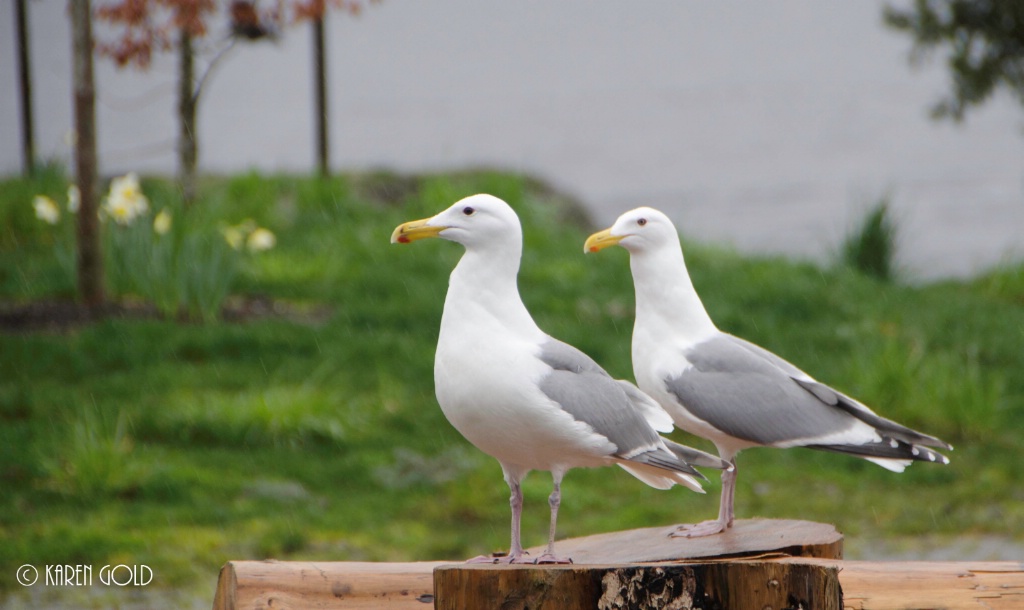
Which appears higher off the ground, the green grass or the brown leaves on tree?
the brown leaves on tree

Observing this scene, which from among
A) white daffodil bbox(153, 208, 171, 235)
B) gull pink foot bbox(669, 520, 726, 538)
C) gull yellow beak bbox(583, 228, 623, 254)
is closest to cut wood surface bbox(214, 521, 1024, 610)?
gull pink foot bbox(669, 520, 726, 538)

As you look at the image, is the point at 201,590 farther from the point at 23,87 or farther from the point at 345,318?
the point at 23,87

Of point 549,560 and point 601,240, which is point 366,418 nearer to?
point 601,240

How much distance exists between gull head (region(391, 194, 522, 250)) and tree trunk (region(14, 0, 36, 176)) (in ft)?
29.4

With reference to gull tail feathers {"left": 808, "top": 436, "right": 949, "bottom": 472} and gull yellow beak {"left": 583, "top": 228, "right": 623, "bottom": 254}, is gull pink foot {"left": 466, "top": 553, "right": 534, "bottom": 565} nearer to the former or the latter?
gull yellow beak {"left": 583, "top": 228, "right": 623, "bottom": 254}

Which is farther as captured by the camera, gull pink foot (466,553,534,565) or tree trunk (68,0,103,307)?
tree trunk (68,0,103,307)

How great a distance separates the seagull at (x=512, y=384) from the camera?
9.12ft

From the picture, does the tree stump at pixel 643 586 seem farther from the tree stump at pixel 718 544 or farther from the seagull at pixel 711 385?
the seagull at pixel 711 385

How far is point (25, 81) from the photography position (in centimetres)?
1105

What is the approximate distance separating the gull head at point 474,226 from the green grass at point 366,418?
280 cm

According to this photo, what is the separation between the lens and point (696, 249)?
10.4m

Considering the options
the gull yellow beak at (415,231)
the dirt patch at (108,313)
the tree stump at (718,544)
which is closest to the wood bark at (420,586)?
the tree stump at (718,544)

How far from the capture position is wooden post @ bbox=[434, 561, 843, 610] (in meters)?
2.52

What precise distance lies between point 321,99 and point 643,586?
903 cm
